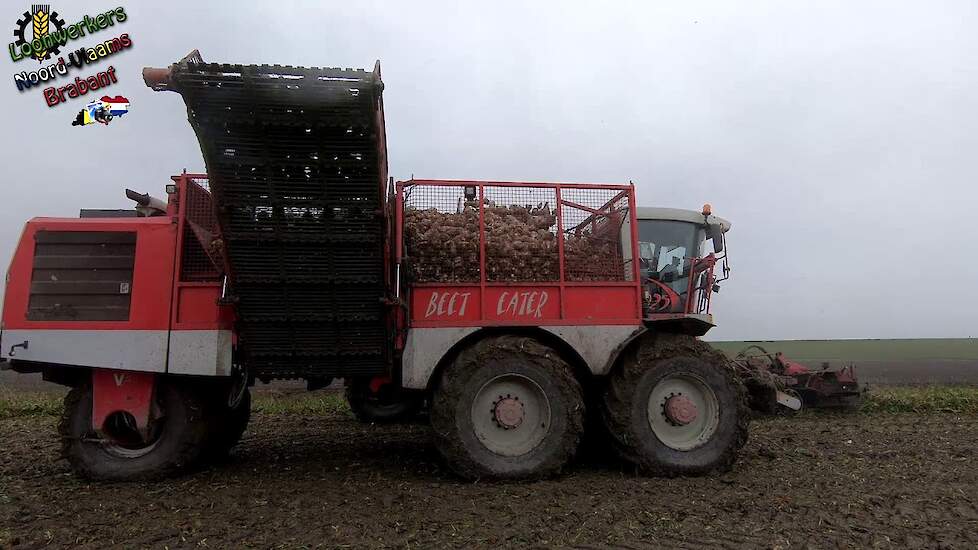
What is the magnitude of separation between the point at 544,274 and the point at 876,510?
342 cm

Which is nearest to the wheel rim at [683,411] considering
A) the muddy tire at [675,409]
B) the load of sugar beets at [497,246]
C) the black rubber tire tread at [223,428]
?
the muddy tire at [675,409]

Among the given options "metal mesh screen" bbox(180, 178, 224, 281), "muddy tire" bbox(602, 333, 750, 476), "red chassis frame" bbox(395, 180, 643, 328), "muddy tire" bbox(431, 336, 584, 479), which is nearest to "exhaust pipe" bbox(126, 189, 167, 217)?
"metal mesh screen" bbox(180, 178, 224, 281)

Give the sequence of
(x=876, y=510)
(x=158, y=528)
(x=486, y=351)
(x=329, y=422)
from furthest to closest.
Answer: (x=329, y=422) < (x=486, y=351) < (x=876, y=510) < (x=158, y=528)

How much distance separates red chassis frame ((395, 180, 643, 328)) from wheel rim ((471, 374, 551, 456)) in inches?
24.3

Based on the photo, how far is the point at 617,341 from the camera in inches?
246

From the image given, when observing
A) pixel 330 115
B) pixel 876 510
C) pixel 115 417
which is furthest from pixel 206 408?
pixel 876 510

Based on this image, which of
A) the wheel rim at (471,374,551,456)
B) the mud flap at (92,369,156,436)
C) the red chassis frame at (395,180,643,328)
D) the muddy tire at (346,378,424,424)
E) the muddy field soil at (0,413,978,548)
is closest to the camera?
the muddy field soil at (0,413,978,548)

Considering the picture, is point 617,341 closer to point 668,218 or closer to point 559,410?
point 559,410

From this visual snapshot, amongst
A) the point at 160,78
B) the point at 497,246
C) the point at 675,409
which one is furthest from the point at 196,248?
the point at 675,409

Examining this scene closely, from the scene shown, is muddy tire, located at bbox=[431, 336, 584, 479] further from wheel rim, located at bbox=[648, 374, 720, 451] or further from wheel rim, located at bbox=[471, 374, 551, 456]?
wheel rim, located at bbox=[648, 374, 720, 451]

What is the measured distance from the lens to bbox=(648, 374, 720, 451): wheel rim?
618 cm

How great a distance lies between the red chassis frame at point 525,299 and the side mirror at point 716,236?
1.56 m

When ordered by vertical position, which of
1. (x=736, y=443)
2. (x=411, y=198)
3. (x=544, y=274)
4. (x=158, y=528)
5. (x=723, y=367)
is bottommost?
(x=158, y=528)

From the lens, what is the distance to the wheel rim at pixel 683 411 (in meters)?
6.18
